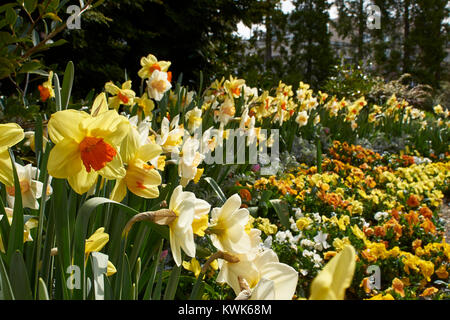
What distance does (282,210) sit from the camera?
2.17 m

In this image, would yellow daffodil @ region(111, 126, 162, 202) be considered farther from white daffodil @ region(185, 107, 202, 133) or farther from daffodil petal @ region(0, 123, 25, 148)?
white daffodil @ region(185, 107, 202, 133)

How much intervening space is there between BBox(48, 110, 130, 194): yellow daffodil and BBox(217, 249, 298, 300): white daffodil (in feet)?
0.94

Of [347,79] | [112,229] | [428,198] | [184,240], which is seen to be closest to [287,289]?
[184,240]

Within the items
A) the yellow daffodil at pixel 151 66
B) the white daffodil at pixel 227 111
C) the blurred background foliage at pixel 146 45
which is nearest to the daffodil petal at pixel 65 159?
the blurred background foliage at pixel 146 45

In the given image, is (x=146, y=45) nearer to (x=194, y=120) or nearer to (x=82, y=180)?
(x=194, y=120)

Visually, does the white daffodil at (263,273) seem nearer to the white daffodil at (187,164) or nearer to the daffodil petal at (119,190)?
the daffodil petal at (119,190)

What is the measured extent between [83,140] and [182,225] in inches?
8.8

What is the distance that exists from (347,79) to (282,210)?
22.8ft

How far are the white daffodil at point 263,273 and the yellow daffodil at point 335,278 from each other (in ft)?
0.86

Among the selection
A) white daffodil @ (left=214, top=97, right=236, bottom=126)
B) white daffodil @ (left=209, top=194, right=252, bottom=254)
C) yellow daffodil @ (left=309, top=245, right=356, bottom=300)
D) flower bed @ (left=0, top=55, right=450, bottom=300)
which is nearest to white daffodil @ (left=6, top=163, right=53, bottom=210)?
flower bed @ (left=0, top=55, right=450, bottom=300)

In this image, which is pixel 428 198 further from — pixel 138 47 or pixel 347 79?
pixel 347 79

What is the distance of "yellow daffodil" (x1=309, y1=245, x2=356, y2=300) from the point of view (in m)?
0.32

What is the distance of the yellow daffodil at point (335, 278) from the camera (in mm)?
323

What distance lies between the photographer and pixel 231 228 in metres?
0.74
